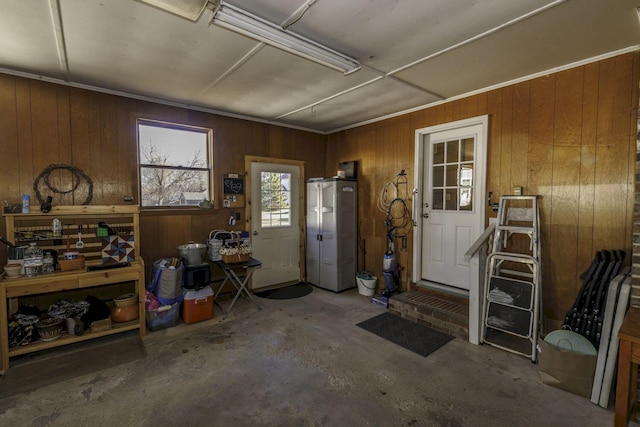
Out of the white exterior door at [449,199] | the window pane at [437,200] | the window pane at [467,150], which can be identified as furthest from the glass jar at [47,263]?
the window pane at [467,150]

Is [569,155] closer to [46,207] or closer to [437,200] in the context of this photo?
[437,200]

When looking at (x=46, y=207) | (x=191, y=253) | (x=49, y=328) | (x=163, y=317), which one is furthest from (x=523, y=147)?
(x=49, y=328)

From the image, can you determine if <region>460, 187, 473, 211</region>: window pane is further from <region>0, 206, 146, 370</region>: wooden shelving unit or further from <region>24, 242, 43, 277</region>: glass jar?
<region>24, 242, 43, 277</region>: glass jar

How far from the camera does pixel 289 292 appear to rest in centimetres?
456

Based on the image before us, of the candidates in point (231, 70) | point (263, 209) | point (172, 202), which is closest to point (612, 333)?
point (231, 70)

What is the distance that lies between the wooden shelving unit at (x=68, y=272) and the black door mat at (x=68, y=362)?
0.36 feet

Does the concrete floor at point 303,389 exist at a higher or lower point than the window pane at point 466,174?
lower

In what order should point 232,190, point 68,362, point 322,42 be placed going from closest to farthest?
point 322,42
point 68,362
point 232,190

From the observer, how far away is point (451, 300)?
365 cm

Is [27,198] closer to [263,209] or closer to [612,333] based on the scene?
[263,209]

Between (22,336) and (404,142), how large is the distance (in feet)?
15.0

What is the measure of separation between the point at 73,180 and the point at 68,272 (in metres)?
1.05

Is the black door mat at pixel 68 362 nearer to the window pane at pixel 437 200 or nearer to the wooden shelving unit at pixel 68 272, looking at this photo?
the wooden shelving unit at pixel 68 272

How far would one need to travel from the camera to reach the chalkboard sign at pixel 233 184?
425 centimetres
